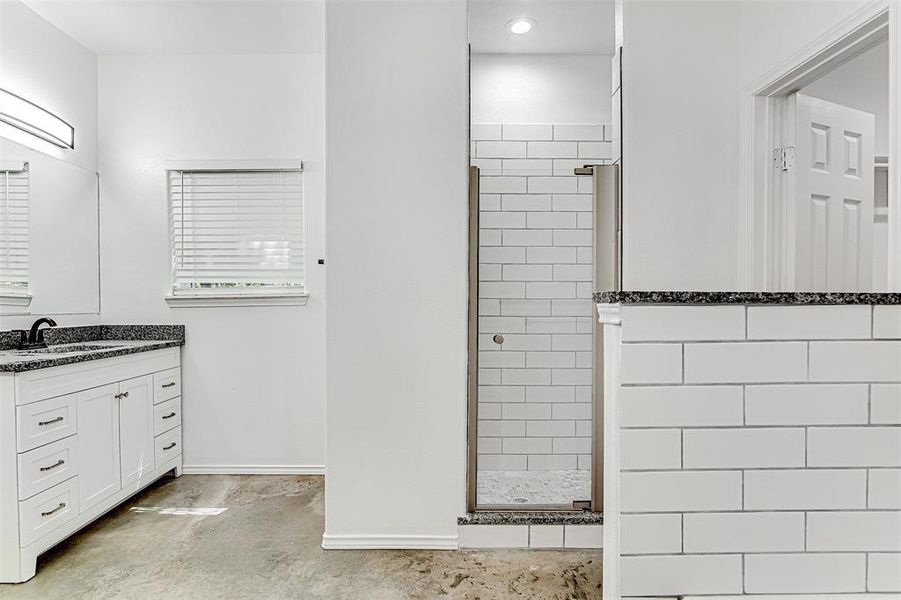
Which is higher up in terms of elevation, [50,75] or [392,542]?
[50,75]

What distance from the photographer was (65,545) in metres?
2.26

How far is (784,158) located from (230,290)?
297 cm

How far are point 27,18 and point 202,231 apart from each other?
1.34 metres

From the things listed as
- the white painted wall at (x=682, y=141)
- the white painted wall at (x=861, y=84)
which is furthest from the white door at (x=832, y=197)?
the white painted wall at (x=861, y=84)

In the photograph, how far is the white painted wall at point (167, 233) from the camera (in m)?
3.19

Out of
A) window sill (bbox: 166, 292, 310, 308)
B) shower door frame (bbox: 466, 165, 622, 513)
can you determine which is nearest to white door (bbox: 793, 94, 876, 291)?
shower door frame (bbox: 466, 165, 622, 513)

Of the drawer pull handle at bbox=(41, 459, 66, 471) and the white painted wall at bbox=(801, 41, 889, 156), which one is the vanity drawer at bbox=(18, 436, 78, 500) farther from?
the white painted wall at bbox=(801, 41, 889, 156)

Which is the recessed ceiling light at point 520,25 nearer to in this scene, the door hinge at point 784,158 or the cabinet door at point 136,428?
the door hinge at point 784,158

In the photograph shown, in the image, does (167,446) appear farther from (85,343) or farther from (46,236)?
(46,236)

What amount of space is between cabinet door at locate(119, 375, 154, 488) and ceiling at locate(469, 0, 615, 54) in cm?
263

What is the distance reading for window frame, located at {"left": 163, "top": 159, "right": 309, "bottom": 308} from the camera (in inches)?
125

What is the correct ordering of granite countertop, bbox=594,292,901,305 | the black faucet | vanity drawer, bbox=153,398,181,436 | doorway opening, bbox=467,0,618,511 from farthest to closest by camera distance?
vanity drawer, bbox=153,398,181,436
the black faucet
doorway opening, bbox=467,0,618,511
granite countertop, bbox=594,292,901,305

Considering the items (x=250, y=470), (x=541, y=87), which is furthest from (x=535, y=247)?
(x=250, y=470)

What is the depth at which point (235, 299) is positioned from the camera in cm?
319
